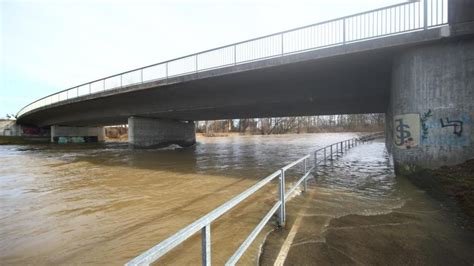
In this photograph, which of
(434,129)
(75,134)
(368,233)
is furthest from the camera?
(75,134)

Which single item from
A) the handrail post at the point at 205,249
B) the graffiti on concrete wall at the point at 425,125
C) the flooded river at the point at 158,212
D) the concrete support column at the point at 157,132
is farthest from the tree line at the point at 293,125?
the handrail post at the point at 205,249

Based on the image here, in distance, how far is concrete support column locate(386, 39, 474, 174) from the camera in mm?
7867

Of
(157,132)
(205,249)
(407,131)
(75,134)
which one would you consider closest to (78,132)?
(75,134)

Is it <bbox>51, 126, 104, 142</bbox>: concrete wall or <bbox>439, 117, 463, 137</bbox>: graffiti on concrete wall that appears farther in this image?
<bbox>51, 126, 104, 142</bbox>: concrete wall

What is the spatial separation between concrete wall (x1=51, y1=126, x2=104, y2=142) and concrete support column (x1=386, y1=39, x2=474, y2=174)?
4897cm

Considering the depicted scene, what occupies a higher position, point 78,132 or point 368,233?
point 78,132

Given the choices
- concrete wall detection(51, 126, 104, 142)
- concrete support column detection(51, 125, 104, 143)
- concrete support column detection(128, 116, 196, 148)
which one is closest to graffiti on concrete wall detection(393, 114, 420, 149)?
concrete support column detection(128, 116, 196, 148)

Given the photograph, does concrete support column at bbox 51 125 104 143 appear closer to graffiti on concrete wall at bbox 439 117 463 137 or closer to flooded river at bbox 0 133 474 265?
flooded river at bbox 0 133 474 265

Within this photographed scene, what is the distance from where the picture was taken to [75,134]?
44812 millimetres

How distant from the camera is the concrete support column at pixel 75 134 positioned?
4238cm

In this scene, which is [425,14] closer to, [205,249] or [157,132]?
[205,249]

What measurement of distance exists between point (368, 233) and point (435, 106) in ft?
20.8

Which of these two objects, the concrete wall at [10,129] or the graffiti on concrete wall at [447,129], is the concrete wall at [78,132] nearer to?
the concrete wall at [10,129]

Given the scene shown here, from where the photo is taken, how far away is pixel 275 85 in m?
15.6
